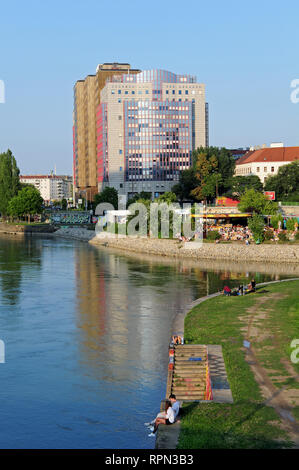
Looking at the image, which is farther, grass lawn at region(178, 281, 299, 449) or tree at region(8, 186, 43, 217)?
tree at region(8, 186, 43, 217)

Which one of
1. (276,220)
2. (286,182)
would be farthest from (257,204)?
(286,182)

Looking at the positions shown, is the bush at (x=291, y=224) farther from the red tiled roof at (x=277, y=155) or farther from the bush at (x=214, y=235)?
the red tiled roof at (x=277, y=155)

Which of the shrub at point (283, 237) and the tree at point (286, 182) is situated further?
the tree at point (286, 182)

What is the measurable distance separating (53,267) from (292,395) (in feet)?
222

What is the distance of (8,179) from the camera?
19275cm

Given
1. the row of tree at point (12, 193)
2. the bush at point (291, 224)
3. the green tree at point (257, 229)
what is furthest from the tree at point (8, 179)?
the bush at point (291, 224)

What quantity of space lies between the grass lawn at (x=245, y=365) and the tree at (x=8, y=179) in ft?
484

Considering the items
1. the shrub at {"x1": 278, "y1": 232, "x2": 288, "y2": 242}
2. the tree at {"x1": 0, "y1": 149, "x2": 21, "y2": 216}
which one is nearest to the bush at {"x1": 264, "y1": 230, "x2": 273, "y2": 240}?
the shrub at {"x1": 278, "y1": 232, "x2": 288, "y2": 242}

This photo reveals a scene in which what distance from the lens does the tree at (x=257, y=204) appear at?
371 ft

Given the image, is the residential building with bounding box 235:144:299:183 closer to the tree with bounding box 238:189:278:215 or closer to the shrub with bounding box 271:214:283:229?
the tree with bounding box 238:189:278:215

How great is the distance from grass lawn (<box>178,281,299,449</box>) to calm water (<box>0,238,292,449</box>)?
106 inches

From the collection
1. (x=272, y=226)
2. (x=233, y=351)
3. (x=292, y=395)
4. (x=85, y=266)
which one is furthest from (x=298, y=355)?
(x=272, y=226)

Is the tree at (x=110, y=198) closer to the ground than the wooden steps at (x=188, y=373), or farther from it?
farther from it

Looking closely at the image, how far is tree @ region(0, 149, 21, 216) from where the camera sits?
18850cm
